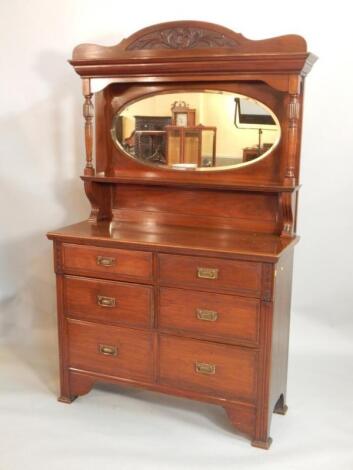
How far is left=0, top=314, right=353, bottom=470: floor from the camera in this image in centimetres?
215

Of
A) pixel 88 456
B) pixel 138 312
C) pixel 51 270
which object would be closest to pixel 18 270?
pixel 51 270

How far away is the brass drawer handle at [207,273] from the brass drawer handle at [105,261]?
39cm

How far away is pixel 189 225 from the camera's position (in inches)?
103

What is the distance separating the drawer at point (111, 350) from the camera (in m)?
2.39

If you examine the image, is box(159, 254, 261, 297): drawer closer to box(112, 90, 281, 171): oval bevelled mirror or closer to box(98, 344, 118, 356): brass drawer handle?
box(98, 344, 118, 356): brass drawer handle

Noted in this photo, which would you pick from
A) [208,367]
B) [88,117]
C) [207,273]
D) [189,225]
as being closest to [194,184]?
[189,225]

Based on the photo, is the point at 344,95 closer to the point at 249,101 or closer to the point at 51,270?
the point at 249,101

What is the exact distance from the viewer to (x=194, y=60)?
2301 millimetres

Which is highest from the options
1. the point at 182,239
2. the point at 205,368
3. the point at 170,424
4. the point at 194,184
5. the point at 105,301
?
the point at 194,184

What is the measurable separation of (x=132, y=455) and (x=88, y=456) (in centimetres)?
17

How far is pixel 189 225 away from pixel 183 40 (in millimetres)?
813

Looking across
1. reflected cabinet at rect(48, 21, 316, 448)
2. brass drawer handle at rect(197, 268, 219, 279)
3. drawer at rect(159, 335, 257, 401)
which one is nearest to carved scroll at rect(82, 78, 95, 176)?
reflected cabinet at rect(48, 21, 316, 448)

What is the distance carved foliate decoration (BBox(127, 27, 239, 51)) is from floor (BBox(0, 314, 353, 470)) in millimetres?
1425

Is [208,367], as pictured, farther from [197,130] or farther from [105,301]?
[197,130]
